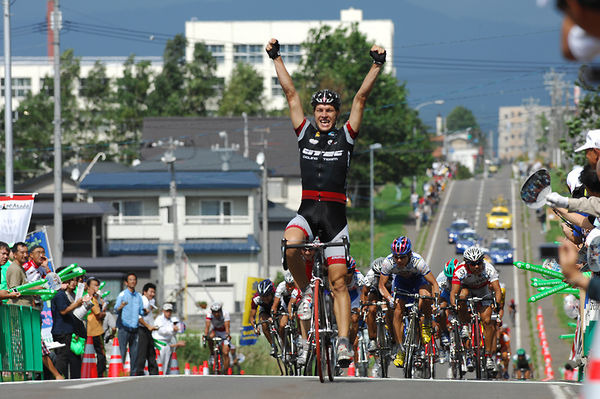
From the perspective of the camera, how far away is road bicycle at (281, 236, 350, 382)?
34.3 feet

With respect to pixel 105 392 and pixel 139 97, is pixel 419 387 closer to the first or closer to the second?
pixel 105 392

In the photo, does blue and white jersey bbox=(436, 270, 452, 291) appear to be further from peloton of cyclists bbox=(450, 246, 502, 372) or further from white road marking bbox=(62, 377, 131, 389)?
white road marking bbox=(62, 377, 131, 389)

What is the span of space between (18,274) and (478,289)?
628 centimetres

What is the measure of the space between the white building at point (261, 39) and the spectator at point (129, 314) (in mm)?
148723

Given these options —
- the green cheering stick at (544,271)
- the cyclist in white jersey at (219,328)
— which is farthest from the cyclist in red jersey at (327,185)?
the cyclist in white jersey at (219,328)

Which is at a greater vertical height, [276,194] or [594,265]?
[276,194]

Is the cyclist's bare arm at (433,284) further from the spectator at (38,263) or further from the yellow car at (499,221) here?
the yellow car at (499,221)

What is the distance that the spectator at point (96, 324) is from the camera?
20.2m

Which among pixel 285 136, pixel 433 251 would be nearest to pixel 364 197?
pixel 285 136

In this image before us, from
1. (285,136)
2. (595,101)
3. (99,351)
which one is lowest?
(99,351)

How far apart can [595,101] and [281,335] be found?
12.2 meters

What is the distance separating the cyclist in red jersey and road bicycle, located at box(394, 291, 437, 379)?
176 inches

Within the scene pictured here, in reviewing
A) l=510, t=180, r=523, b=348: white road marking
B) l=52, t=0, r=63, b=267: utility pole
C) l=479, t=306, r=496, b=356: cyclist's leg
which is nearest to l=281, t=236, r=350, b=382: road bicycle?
l=479, t=306, r=496, b=356: cyclist's leg

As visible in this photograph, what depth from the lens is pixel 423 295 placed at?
610 inches
